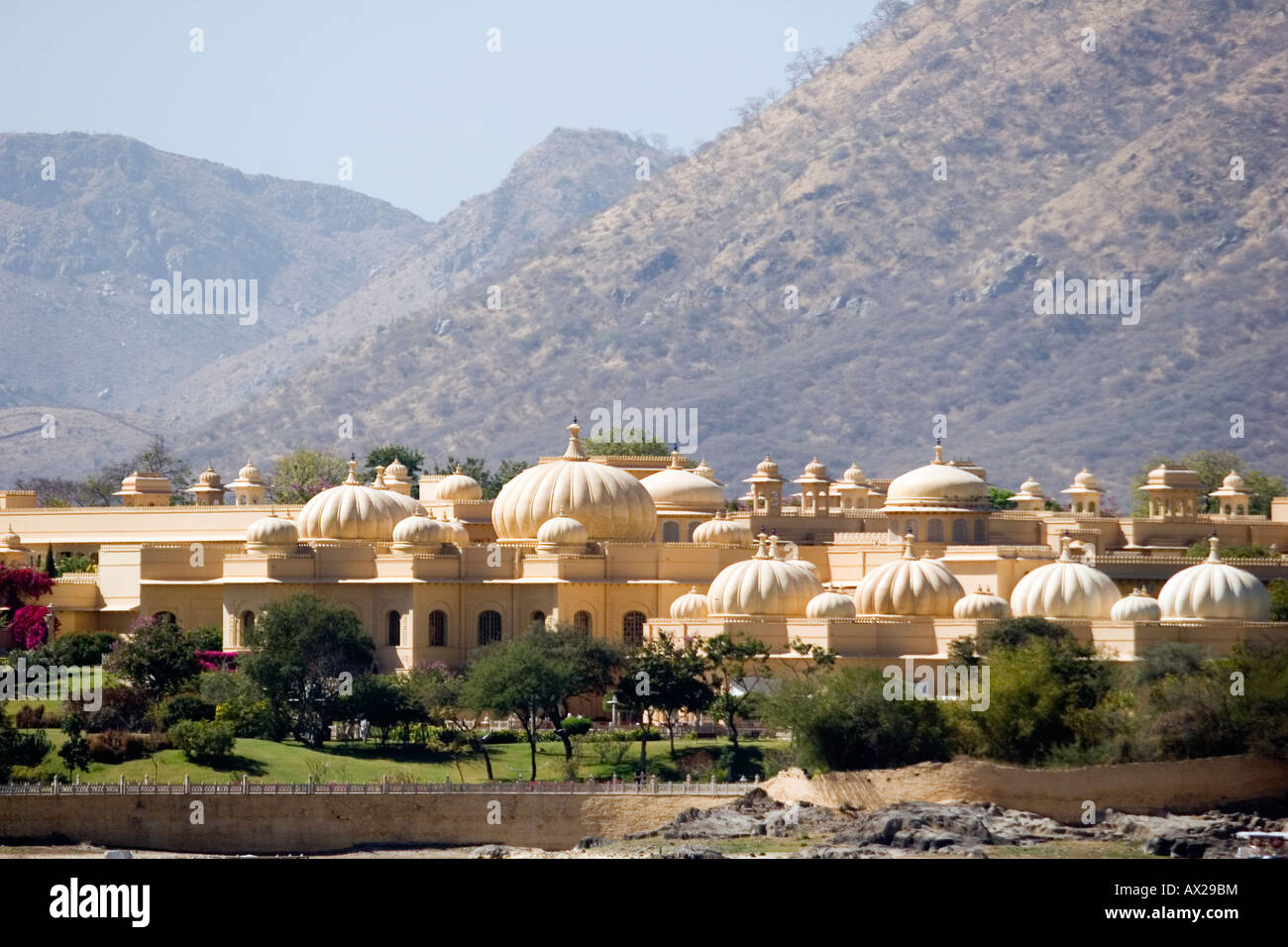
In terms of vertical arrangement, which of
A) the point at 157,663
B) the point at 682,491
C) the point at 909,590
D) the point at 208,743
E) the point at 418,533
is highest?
the point at 682,491

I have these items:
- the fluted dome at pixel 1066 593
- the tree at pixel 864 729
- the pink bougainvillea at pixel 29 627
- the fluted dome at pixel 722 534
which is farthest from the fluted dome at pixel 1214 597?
the pink bougainvillea at pixel 29 627

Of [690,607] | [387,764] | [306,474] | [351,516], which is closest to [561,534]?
[690,607]

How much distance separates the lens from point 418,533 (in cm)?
8731

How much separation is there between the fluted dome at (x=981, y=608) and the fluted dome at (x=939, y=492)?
14320mm

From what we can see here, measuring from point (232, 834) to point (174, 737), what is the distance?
518cm

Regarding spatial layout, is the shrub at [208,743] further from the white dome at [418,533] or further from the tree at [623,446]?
the tree at [623,446]

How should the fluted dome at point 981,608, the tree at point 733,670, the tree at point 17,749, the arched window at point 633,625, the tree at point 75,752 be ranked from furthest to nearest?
the arched window at point 633,625 < the fluted dome at point 981,608 < the tree at point 733,670 < the tree at point 75,752 < the tree at point 17,749

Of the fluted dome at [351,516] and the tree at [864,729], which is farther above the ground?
the fluted dome at [351,516]

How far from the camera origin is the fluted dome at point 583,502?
88938mm

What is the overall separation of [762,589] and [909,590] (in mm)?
3910

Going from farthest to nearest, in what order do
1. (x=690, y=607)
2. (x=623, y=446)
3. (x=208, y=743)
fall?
(x=623, y=446)
(x=690, y=607)
(x=208, y=743)

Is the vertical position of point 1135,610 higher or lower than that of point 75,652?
higher

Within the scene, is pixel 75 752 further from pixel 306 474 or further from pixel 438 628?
pixel 306 474
